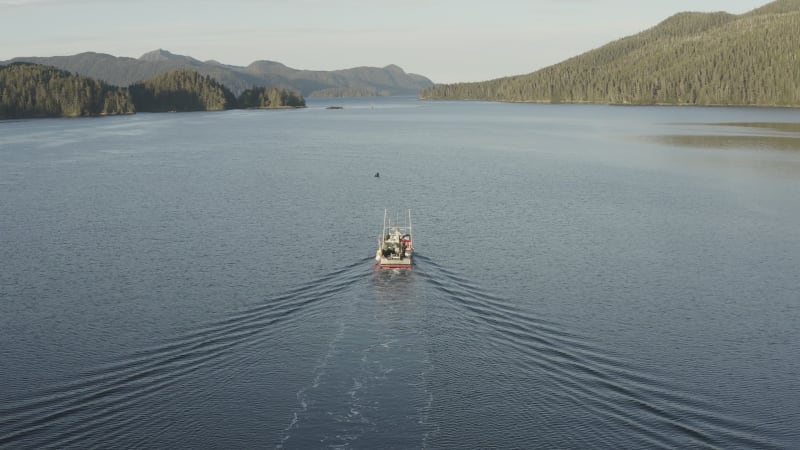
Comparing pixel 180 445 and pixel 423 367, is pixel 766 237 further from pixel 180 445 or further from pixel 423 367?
pixel 180 445

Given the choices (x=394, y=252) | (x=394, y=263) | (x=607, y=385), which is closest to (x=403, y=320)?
(x=394, y=263)

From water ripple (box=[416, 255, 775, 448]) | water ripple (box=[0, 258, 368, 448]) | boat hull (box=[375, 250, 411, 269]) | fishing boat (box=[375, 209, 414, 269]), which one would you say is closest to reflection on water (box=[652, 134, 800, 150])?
fishing boat (box=[375, 209, 414, 269])

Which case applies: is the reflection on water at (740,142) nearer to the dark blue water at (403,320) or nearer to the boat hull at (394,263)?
the dark blue water at (403,320)

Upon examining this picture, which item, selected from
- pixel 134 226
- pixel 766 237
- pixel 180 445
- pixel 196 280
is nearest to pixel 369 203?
pixel 134 226

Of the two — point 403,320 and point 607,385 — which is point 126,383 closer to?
point 403,320

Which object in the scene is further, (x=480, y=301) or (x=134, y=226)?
(x=134, y=226)

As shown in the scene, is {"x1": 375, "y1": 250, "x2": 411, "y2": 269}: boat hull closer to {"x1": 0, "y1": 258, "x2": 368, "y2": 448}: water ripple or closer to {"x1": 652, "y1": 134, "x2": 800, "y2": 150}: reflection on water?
{"x1": 0, "y1": 258, "x2": 368, "y2": 448}: water ripple

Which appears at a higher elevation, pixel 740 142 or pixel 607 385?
pixel 740 142

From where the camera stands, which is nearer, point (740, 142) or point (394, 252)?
point (394, 252)
